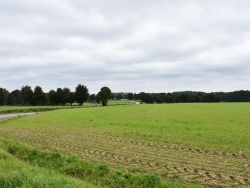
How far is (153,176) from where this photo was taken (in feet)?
35.4

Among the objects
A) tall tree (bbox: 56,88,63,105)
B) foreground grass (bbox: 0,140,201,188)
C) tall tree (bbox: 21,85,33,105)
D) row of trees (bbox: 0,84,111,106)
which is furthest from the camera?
tall tree (bbox: 56,88,63,105)

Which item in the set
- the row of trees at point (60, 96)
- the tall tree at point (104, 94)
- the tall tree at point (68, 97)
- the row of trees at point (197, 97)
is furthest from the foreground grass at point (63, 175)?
the row of trees at point (197, 97)

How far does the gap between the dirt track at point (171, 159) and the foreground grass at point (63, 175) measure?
1044 mm

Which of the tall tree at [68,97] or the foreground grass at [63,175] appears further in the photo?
the tall tree at [68,97]

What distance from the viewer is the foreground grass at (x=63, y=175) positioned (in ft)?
31.0

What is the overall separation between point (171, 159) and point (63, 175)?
566 cm

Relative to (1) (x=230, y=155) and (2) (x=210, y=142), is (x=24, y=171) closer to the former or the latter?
(1) (x=230, y=155)

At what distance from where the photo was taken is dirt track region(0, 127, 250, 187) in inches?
438

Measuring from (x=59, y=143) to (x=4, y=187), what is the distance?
38.8 ft

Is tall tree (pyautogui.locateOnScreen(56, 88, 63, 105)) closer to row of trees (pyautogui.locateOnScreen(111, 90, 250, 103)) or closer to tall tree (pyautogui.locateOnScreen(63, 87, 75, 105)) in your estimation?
tall tree (pyautogui.locateOnScreen(63, 87, 75, 105))

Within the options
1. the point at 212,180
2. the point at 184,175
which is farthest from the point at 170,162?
the point at 212,180

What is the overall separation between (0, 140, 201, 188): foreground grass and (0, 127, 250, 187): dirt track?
41.1 inches

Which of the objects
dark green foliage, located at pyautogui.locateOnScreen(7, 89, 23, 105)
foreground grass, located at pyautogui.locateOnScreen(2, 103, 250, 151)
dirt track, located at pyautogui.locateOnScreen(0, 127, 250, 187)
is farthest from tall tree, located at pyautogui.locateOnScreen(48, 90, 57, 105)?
dirt track, located at pyautogui.locateOnScreen(0, 127, 250, 187)

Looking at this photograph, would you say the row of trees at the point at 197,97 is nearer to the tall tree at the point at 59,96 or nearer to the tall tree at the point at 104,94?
the tall tree at the point at 59,96
